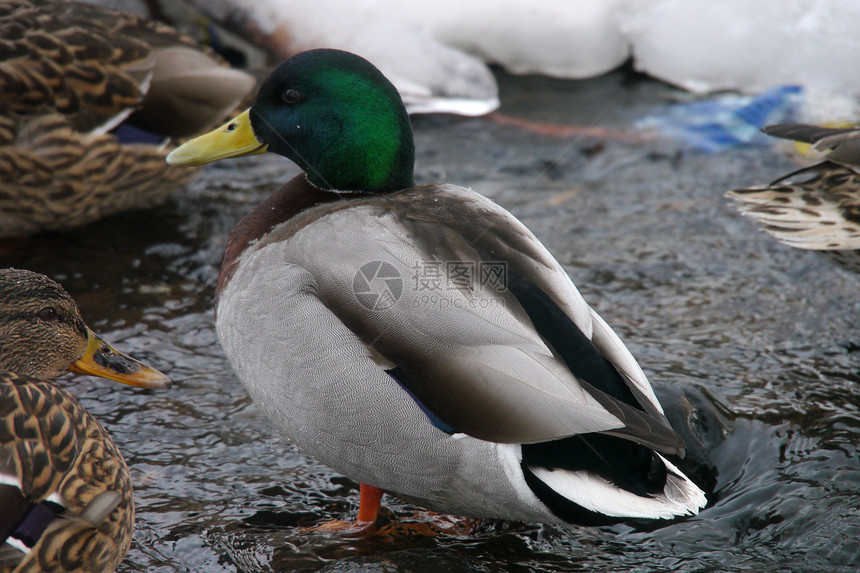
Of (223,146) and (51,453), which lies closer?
(51,453)

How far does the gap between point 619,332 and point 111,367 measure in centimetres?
202

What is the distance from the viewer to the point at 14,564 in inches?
86.2

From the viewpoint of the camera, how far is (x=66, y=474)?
2428 mm

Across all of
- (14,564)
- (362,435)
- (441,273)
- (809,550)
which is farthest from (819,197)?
(14,564)

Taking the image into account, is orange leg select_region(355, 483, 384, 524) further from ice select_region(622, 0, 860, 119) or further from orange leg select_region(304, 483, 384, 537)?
ice select_region(622, 0, 860, 119)

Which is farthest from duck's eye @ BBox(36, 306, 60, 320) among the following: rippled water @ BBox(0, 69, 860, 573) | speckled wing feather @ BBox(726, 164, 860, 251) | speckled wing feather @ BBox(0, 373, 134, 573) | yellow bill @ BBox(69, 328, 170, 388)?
speckled wing feather @ BBox(726, 164, 860, 251)

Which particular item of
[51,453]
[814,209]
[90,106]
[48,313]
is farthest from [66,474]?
[814,209]

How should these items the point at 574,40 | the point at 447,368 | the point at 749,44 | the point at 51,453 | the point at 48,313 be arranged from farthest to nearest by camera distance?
the point at 574,40, the point at 749,44, the point at 48,313, the point at 447,368, the point at 51,453

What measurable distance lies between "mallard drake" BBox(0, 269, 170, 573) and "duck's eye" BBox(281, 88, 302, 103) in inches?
39.1

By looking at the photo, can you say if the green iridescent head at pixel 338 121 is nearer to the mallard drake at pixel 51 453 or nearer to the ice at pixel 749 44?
the mallard drake at pixel 51 453

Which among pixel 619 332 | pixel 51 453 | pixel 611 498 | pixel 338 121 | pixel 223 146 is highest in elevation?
pixel 338 121

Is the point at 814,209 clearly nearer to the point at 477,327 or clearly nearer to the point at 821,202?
the point at 821,202

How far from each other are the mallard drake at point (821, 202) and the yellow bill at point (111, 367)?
8.04ft

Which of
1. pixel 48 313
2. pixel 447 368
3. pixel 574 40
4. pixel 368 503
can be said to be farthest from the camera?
pixel 574 40
